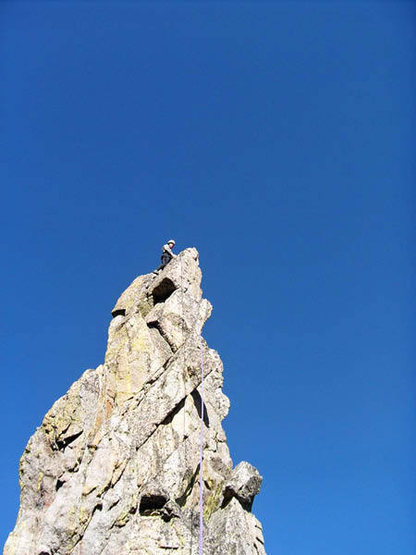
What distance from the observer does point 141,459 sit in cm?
1894

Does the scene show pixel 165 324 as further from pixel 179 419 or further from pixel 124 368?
pixel 179 419

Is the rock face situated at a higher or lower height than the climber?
lower

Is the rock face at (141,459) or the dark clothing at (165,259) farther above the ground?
the dark clothing at (165,259)

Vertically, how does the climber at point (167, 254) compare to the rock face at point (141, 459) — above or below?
above

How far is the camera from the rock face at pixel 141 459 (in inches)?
670

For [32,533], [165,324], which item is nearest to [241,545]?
[32,533]

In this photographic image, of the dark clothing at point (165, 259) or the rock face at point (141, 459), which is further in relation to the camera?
the dark clothing at point (165, 259)

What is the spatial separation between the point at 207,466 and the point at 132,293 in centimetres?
1136

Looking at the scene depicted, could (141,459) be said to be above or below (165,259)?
below

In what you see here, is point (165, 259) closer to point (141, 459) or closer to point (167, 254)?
point (167, 254)

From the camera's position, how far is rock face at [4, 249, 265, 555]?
17.0 m

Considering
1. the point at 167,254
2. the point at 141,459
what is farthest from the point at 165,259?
the point at 141,459

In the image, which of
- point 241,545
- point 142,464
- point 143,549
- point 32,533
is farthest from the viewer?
point 32,533

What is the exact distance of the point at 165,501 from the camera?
1705 cm
